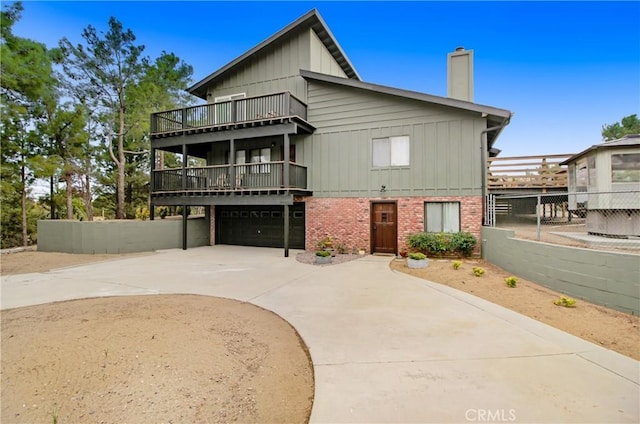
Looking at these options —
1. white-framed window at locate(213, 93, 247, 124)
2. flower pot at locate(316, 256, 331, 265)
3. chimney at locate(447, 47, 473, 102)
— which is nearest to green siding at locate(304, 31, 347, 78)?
white-framed window at locate(213, 93, 247, 124)

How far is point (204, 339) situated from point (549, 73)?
20.8 metres

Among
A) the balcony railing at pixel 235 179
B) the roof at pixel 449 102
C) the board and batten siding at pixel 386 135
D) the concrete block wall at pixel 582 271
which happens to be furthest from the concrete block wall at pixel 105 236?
the concrete block wall at pixel 582 271

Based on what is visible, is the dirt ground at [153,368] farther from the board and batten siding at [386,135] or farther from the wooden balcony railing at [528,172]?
the wooden balcony railing at [528,172]

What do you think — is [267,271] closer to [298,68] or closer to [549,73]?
[298,68]

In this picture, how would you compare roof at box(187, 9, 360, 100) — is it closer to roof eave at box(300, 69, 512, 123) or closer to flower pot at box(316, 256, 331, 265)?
roof eave at box(300, 69, 512, 123)

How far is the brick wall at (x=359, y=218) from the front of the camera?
10992 millimetres

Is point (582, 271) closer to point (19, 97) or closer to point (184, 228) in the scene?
point (184, 228)

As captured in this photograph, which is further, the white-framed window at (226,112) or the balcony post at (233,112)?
the white-framed window at (226,112)

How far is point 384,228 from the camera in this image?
12164mm

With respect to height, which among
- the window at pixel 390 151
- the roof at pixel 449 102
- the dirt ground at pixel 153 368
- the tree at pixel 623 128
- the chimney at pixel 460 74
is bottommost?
the dirt ground at pixel 153 368

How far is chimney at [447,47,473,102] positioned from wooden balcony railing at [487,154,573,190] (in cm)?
328

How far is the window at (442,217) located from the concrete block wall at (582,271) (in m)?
3.10

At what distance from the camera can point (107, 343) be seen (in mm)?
3887

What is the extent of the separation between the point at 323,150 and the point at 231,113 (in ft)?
14.9
